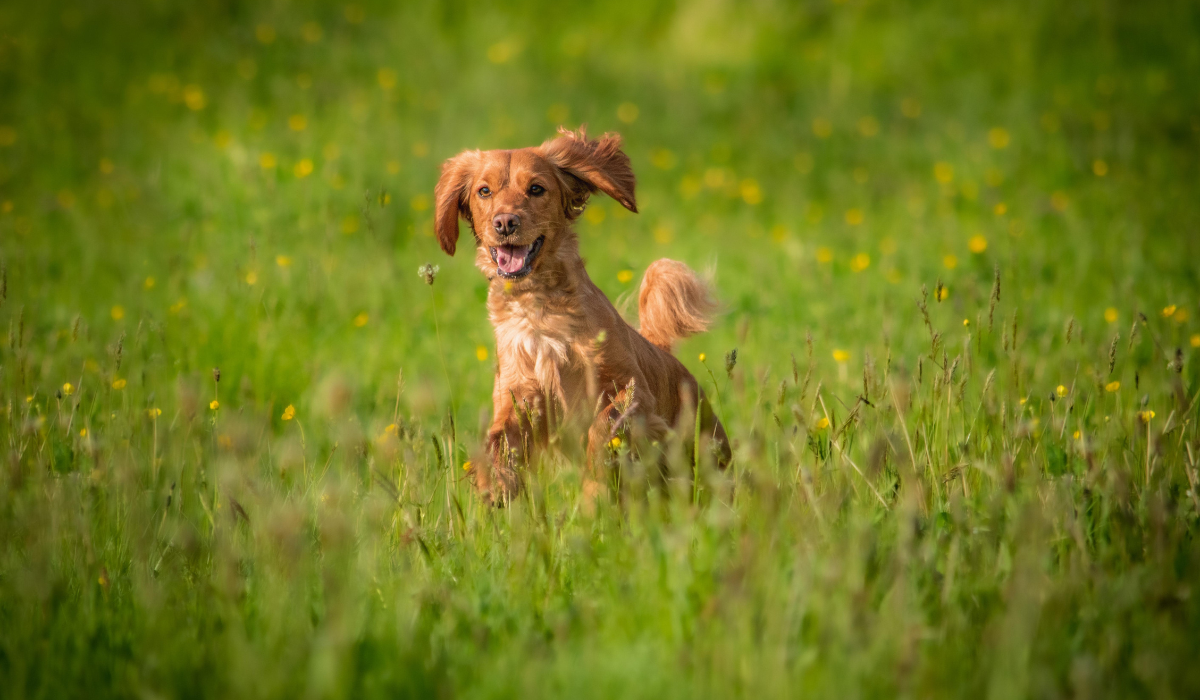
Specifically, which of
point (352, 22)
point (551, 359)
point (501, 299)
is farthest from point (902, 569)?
point (352, 22)

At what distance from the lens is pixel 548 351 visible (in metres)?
3.01

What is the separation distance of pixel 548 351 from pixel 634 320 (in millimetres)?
946

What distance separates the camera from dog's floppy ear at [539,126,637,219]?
3283 millimetres

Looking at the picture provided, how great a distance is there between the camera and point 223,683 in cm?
170

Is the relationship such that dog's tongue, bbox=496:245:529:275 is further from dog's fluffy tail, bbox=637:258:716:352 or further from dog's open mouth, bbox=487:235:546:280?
dog's fluffy tail, bbox=637:258:716:352

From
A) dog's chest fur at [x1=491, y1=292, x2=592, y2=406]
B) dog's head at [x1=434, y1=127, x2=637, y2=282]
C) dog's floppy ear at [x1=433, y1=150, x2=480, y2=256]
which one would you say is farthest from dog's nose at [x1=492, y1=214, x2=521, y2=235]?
dog's floppy ear at [x1=433, y1=150, x2=480, y2=256]

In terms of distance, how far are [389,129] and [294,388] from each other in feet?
11.7

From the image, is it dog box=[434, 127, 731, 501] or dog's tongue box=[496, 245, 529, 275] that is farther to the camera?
dog's tongue box=[496, 245, 529, 275]

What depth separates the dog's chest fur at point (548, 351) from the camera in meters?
3.00

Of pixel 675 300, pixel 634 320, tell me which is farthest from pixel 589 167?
pixel 634 320

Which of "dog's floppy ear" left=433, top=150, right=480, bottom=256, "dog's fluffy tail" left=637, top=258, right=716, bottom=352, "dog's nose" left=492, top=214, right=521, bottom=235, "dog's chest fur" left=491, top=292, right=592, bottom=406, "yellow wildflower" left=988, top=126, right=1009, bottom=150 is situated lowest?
"dog's chest fur" left=491, top=292, right=592, bottom=406

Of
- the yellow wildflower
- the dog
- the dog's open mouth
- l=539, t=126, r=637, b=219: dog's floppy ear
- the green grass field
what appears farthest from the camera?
the yellow wildflower

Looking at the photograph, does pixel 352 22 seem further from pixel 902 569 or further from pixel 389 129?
pixel 902 569

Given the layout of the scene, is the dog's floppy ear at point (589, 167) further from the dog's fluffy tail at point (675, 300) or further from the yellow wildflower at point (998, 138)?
the yellow wildflower at point (998, 138)
